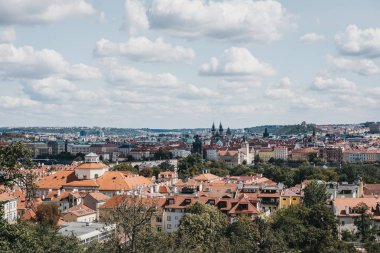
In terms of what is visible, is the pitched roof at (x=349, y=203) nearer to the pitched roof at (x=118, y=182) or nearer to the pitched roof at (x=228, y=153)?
the pitched roof at (x=118, y=182)

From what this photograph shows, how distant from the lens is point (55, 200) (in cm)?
6362

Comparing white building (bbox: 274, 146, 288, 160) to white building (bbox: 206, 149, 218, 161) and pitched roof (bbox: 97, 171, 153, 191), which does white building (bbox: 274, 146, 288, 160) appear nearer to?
white building (bbox: 206, 149, 218, 161)

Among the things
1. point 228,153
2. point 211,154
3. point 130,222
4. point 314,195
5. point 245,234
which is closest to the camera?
point 130,222

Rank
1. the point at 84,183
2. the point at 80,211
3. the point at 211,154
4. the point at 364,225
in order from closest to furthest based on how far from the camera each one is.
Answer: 1. the point at 364,225
2. the point at 80,211
3. the point at 84,183
4. the point at 211,154

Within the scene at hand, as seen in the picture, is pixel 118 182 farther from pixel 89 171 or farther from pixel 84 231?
pixel 84 231

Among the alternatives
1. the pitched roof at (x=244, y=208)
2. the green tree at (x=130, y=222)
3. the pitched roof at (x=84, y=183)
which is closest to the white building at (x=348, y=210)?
the pitched roof at (x=244, y=208)

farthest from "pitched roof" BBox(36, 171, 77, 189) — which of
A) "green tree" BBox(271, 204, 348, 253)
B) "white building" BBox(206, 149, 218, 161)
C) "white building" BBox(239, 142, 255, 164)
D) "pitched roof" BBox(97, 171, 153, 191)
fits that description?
"white building" BBox(239, 142, 255, 164)

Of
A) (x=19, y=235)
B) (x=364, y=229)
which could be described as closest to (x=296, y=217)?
(x=364, y=229)

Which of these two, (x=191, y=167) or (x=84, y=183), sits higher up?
(x=84, y=183)

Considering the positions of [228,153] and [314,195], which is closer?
[314,195]

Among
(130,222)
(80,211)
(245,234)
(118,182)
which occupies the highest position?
(130,222)

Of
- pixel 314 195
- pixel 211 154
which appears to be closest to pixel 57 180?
pixel 314 195

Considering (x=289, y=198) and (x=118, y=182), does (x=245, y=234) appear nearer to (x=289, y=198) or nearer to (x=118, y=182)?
(x=289, y=198)

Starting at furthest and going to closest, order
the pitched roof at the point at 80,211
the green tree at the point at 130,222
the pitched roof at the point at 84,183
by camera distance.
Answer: the pitched roof at the point at 84,183 < the pitched roof at the point at 80,211 < the green tree at the point at 130,222
